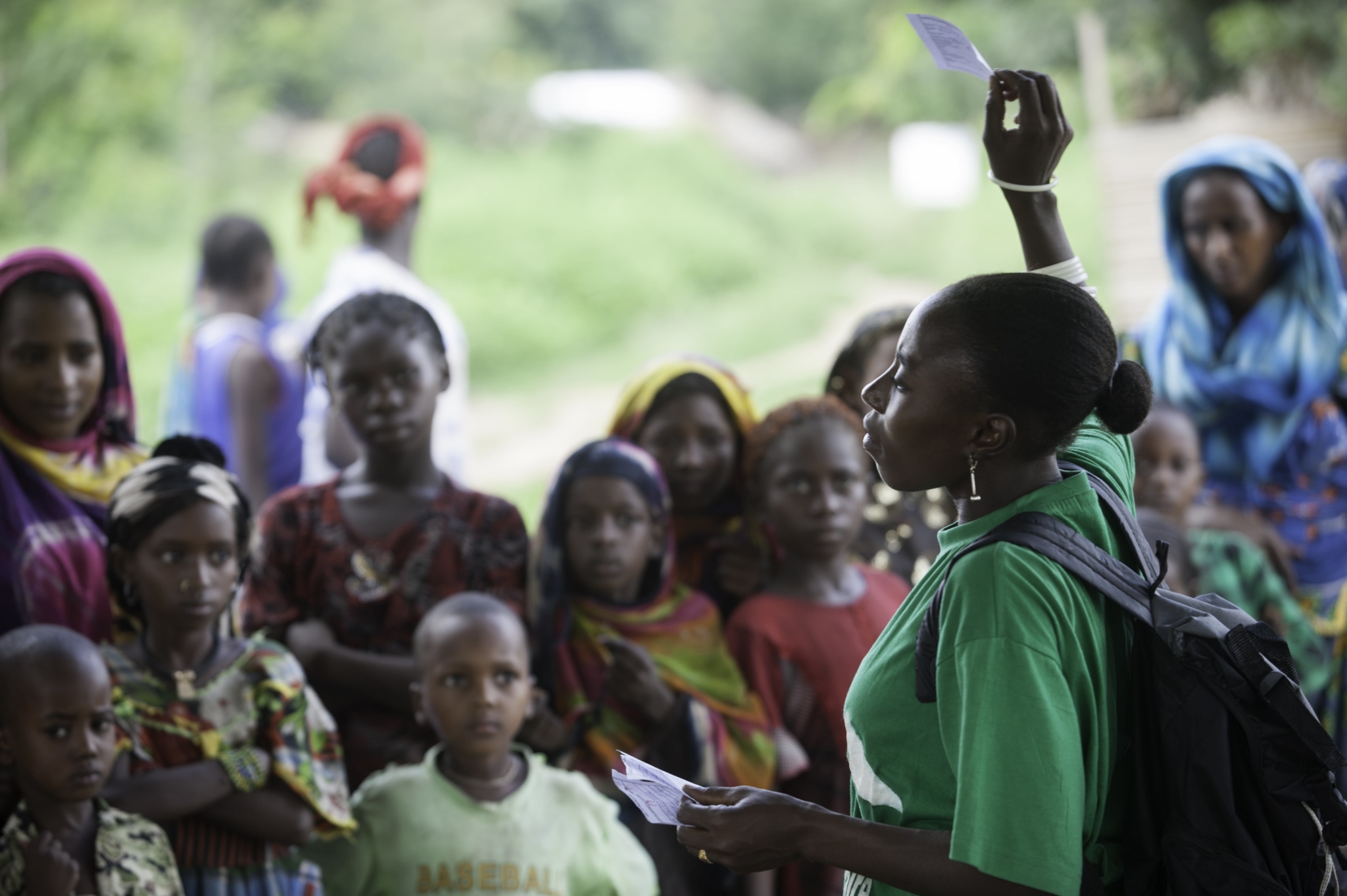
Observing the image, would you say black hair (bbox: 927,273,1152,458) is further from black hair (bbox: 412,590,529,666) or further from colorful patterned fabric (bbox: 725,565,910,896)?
colorful patterned fabric (bbox: 725,565,910,896)

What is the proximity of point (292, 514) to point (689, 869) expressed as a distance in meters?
1.40

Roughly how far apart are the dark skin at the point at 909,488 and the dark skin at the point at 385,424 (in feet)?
5.85

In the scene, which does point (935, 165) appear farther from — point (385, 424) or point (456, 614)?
point (456, 614)

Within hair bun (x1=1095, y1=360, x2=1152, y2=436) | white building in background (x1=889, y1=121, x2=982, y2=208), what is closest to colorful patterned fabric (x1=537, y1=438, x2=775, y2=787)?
hair bun (x1=1095, y1=360, x2=1152, y2=436)

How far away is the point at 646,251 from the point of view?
44.9 ft

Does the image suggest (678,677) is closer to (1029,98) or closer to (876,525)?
(876,525)

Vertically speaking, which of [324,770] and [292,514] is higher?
[292,514]

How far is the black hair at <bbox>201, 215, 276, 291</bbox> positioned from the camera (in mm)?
5926

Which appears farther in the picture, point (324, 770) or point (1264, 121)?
point (1264, 121)

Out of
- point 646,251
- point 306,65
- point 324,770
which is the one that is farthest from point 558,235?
point 324,770

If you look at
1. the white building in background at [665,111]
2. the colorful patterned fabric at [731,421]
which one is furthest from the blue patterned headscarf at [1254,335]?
the white building in background at [665,111]

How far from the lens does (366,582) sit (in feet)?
11.2

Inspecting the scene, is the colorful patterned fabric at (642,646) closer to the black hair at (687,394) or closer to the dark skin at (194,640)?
the black hair at (687,394)

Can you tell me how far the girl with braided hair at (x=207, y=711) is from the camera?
2.86 meters
